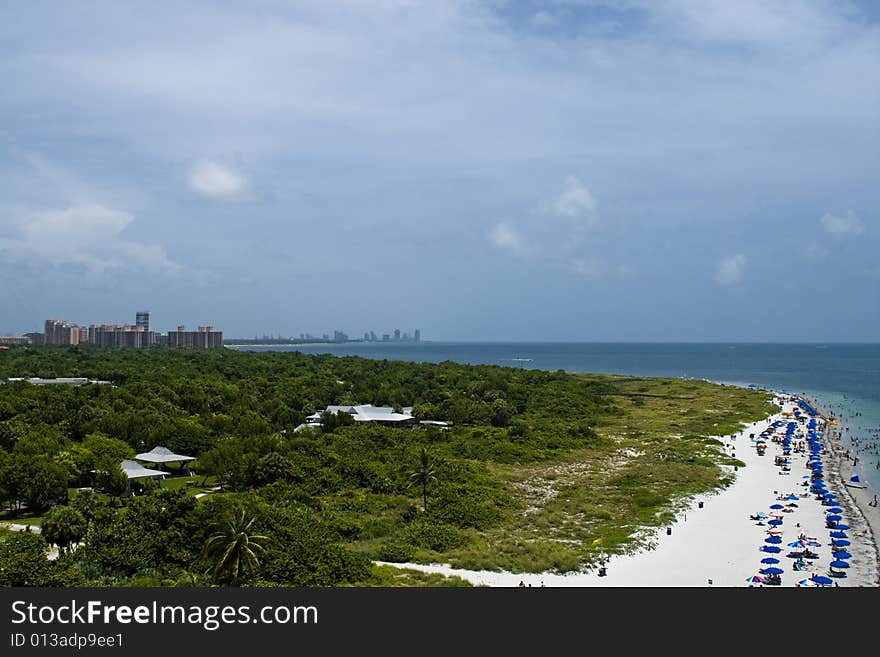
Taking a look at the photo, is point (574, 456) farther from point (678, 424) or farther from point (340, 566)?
point (340, 566)

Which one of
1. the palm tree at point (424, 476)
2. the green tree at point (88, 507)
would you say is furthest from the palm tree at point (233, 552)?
the palm tree at point (424, 476)

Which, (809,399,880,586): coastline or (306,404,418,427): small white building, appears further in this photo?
(306,404,418,427): small white building

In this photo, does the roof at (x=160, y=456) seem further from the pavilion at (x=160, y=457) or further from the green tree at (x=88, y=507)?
the green tree at (x=88, y=507)

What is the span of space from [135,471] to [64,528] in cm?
1642

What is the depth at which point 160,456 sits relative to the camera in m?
52.9

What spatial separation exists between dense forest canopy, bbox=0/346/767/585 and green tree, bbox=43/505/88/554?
0.06m

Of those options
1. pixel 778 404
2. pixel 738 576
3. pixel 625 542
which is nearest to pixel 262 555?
pixel 625 542

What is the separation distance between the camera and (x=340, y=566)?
2972cm

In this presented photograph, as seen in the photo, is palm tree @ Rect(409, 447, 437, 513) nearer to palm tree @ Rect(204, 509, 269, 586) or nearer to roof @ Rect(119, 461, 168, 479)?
palm tree @ Rect(204, 509, 269, 586)

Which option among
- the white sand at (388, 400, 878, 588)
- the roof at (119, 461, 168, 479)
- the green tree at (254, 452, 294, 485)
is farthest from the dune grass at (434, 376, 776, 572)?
the roof at (119, 461, 168, 479)

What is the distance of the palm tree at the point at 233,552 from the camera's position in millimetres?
27359

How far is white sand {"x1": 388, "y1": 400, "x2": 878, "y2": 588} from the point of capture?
31875 mm

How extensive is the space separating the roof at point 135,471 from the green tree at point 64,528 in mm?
14751

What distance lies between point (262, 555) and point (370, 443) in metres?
31.9
